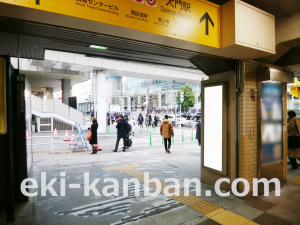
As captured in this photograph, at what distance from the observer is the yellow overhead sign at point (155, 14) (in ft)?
9.37

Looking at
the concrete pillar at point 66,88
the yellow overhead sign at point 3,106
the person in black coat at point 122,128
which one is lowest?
the person in black coat at point 122,128

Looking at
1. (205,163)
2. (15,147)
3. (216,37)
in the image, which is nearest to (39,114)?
(15,147)

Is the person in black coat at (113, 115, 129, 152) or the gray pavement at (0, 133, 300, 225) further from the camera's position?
the person in black coat at (113, 115, 129, 152)

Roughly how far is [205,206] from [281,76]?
11.8ft

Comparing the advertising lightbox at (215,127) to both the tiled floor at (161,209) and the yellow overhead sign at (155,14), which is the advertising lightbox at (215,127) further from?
the yellow overhead sign at (155,14)

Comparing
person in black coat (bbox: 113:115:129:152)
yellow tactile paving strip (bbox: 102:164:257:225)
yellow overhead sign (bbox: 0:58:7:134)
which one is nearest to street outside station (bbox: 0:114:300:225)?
yellow tactile paving strip (bbox: 102:164:257:225)

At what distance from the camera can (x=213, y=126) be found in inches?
223

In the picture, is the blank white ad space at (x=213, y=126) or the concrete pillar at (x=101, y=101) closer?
the blank white ad space at (x=213, y=126)

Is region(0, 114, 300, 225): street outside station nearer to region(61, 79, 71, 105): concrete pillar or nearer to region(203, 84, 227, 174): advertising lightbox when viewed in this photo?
region(203, 84, 227, 174): advertising lightbox

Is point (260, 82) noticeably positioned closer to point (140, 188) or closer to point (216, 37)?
point (216, 37)

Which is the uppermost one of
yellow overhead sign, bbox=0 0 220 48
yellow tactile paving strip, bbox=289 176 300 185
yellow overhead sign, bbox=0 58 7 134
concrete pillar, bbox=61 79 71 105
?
concrete pillar, bbox=61 79 71 105

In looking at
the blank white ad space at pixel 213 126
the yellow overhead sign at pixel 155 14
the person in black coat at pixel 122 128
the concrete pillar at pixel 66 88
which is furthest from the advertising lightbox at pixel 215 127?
the concrete pillar at pixel 66 88

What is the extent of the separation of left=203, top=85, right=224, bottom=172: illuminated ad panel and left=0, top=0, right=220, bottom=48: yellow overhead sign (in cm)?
172

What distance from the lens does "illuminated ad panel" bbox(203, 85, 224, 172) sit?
17.8 ft
